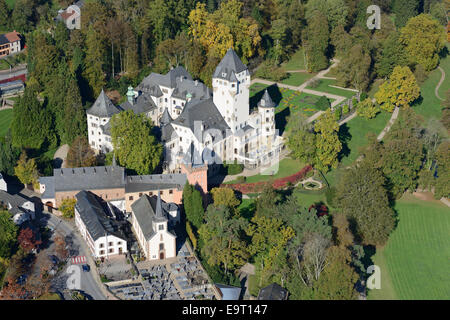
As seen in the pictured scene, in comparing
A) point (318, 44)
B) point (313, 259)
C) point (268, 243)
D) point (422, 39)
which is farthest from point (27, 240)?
point (422, 39)

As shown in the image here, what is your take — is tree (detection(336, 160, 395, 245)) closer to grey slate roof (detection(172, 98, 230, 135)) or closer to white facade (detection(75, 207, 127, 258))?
grey slate roof (detection(172, 98, 230, 135))

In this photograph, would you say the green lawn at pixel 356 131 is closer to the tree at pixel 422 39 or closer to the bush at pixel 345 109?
the bush at pixel 345 109

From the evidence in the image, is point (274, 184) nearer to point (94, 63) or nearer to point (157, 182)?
point (157, 182)

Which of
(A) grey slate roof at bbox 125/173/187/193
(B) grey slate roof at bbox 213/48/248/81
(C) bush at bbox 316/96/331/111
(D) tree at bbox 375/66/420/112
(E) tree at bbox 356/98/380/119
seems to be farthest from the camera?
(D) tree at bbox 375/66/420/112

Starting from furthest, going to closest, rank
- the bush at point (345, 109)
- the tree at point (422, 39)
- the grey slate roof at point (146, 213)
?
the tree at point (422, 39) < the bush at point (345, 109) < the grey slate roof at point (146, 213)

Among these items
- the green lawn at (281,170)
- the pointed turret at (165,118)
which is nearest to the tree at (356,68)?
the green lawn at (281,170)

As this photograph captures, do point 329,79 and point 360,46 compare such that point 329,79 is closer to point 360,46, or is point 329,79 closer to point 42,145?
point 360,46


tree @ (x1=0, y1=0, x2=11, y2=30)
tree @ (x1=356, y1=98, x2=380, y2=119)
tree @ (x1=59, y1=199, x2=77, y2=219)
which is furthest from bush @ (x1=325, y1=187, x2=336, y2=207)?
tree @ (x1=0, y1=0, x2=11, y2=30)
